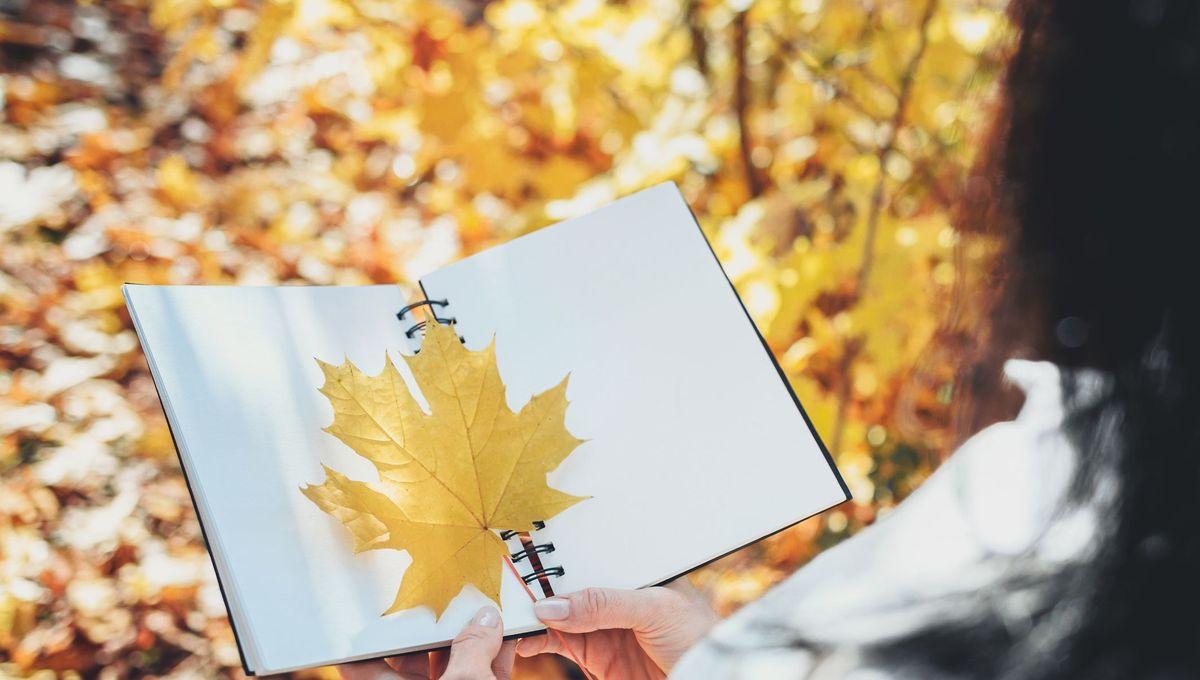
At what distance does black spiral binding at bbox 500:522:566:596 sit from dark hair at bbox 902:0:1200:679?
1.59ft

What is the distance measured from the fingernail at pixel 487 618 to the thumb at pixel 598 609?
0.15ft

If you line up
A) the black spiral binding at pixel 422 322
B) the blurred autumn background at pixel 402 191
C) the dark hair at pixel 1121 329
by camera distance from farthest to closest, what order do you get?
1. the blurred autumn background at pixel 402 191
2. the black spiral binding at pixel 422 322
3. the dark hair at pixel 1121 329

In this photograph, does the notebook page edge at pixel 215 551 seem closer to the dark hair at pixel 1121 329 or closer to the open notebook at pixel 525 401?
the open notebook at pixel 525 401

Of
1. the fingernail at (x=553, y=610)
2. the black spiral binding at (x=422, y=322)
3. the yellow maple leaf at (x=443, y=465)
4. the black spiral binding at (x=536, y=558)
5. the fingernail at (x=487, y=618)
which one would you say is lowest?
the fingernail at (x=553, y=610)

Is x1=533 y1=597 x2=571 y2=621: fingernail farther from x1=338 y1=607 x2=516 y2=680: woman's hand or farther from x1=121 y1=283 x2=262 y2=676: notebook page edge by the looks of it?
x1=121 y1=283 x2=262 y2=676: notebook page edge

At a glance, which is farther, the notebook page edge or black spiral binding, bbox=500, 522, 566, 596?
black spiral binding, bbox=500, 522, 566, 596

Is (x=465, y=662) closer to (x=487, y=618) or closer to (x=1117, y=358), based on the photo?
(x=487, y=618)

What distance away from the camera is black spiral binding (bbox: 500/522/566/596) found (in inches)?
34.8

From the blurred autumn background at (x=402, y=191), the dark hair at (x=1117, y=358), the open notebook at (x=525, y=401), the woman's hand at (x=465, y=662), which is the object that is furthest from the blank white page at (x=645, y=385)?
Result: the dark hair at (x=1117, y=358)

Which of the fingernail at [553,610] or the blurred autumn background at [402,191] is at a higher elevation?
the blurred autumn background at [402,191]

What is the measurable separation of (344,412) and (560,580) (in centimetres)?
28

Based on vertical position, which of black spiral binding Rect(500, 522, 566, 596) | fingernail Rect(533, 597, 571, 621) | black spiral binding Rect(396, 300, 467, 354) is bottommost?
fingernail Rect(533, 597, 571, 621)

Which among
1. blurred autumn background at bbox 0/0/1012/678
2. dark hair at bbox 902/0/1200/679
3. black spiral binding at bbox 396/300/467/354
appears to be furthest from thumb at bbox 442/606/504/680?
blurred autumn background at bbox 0/0/1012/678

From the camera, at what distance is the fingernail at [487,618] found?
818 mm
